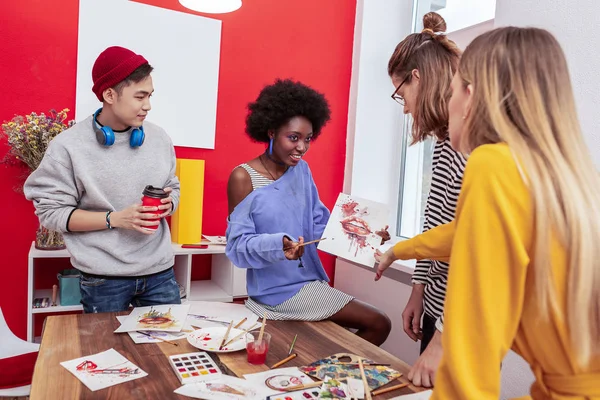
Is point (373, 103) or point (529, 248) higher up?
point (373, 103)

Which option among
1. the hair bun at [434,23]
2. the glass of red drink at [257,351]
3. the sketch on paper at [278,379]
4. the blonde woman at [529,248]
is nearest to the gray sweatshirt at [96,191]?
the glass of red drink at [257,351]

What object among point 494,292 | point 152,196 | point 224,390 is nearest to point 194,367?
point 224,390

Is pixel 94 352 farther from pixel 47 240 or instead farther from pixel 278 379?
pixel 47 240

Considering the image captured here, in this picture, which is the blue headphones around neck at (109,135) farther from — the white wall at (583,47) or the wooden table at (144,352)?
the white wall at (583,47)

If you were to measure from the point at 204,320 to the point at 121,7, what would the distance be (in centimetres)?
216

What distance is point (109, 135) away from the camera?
197cm

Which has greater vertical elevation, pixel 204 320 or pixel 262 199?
pixel 262 199

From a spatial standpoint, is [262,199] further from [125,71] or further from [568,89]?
[568,89]

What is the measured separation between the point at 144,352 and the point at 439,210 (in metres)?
1.09

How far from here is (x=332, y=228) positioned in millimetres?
1910

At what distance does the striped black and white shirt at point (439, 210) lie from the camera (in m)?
1.51

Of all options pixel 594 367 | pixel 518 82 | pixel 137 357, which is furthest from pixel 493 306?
pixel 137 357

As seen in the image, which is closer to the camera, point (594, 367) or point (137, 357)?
point (594, 367)

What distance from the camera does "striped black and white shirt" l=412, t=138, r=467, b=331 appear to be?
151 centimetres
